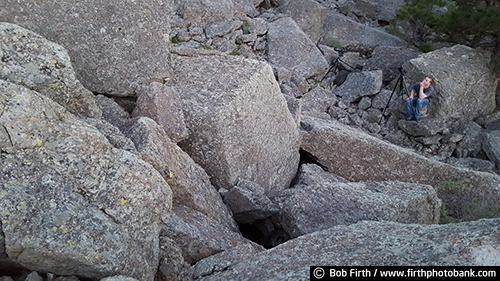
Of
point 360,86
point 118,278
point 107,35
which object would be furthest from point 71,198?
point 360,86

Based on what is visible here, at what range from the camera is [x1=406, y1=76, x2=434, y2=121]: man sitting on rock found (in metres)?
13.6

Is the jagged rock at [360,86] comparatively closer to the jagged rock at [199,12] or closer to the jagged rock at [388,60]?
the jagged rock at [388,60]

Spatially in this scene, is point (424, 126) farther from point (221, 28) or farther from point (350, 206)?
point (350, 206)

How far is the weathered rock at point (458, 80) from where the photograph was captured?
14.0 m

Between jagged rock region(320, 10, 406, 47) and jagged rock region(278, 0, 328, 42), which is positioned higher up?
jagged rock region(278, 0, 328, 42)

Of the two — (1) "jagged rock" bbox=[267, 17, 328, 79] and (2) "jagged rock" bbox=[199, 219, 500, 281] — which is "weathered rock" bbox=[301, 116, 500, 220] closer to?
(2) "jagged rock" bbox=[199, 219, 500, 281]

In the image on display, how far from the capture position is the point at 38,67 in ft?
16.3

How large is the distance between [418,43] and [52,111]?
16.8 m

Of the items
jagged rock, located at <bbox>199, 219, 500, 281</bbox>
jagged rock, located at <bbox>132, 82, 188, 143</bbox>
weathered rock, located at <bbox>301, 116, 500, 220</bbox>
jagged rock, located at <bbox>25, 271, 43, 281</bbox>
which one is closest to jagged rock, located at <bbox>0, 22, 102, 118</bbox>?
jagged rock, located at <bbox>132, 82, 188, 143</bbox>

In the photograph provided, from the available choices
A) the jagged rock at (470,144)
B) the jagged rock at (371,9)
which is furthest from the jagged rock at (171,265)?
the jagged rock at (371,9)

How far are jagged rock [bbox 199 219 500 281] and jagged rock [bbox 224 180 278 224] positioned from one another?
174 centimetres

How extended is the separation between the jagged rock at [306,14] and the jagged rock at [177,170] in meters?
11.5

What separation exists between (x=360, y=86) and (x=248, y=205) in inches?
359

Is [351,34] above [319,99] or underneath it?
underneath
